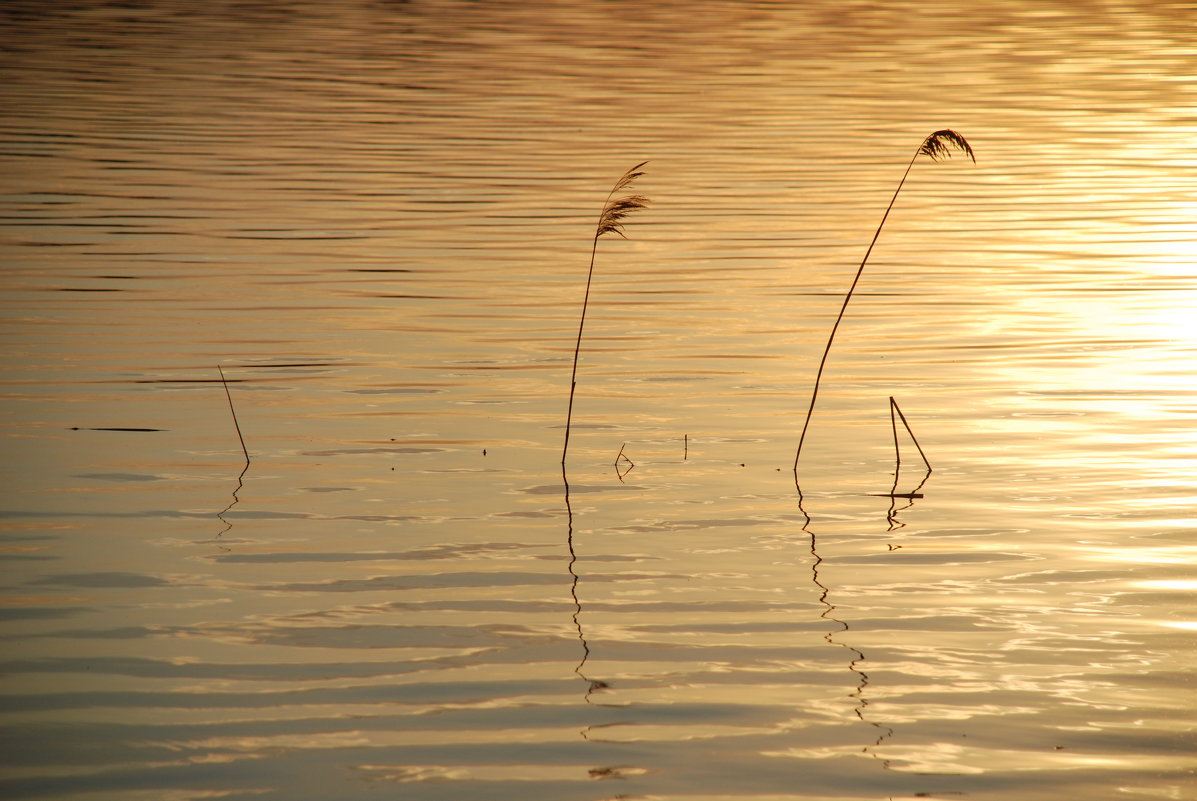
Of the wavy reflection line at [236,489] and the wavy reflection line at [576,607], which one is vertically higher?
the wavy reflection line at [236,489]

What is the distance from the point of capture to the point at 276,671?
6.39 metres

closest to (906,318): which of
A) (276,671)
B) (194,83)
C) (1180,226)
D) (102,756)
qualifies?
(1180,226)

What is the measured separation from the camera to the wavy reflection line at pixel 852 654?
5.79m

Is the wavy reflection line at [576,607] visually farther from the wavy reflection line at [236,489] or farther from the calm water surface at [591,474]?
the wavy reflection line at [236,489]

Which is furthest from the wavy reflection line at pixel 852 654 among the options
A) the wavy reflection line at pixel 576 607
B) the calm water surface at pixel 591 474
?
the wavy reflection line at pixel 576 607

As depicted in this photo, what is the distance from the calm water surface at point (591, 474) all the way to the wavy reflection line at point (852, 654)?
0.02 meters

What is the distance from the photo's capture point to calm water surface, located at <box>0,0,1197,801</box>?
5.81 meters

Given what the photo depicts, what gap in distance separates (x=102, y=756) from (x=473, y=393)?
5771mm

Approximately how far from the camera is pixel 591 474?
9.34 metres

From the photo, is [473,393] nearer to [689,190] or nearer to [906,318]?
[906,318]

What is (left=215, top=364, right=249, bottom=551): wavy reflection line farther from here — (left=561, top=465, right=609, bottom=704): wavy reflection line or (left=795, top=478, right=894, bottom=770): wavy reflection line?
(left=795, top=478, right=894, bottom=770): wavy reflection line

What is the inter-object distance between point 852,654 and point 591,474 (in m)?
2.99

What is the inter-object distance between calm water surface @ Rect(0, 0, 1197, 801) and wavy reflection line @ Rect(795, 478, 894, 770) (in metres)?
0.02

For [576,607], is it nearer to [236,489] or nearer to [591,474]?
[591,474]
